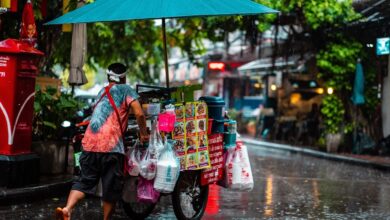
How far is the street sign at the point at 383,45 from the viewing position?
16797mm

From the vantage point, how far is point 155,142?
21.3 feet

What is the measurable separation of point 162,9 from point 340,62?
13331 millimetres

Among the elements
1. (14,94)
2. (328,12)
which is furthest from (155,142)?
(328,12)

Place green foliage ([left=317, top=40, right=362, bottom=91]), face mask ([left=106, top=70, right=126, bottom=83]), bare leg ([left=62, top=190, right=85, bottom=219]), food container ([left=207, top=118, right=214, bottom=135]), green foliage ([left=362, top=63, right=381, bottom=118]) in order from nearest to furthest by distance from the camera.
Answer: bare leg ([left=62, top=190, right=85, bottom=219])
face mask ([left=106, top=70, right=126, bottom=83])
food container ([left=207, top=118, right=214, bottom=135])
green foliage ([left=317, top=40, right=362, bottom=91])
green foliage ([left=362, top=63, right=381, bottom=118])

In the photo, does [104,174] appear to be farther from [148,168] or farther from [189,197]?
[189,197]

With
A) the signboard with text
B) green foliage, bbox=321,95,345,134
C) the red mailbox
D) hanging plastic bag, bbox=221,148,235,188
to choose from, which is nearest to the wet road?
hanging plastic bag, bbox=221,148,235,188

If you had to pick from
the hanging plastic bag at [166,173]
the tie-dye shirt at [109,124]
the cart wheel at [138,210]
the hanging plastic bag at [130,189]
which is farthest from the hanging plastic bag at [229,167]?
the tie-dye shirt at [109,124]

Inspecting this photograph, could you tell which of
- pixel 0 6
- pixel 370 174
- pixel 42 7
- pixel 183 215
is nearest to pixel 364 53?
pixel 370 174

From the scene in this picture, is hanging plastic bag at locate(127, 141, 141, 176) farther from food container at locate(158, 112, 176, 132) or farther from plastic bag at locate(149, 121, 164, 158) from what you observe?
food container at locate(158, 112, 176, 132)

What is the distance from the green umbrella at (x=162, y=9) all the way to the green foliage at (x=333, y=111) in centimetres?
1294

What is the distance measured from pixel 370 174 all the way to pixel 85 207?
8544 mm

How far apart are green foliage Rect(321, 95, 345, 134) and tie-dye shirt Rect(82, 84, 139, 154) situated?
1418cm

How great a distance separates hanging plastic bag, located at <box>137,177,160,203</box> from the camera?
6.48 metres

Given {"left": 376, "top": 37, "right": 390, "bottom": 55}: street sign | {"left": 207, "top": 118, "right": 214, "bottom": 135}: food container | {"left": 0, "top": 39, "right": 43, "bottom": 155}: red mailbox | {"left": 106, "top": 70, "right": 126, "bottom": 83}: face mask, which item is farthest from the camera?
{"left": 376, "top": 37, "right": 390, "bottom": 55}: street sign
